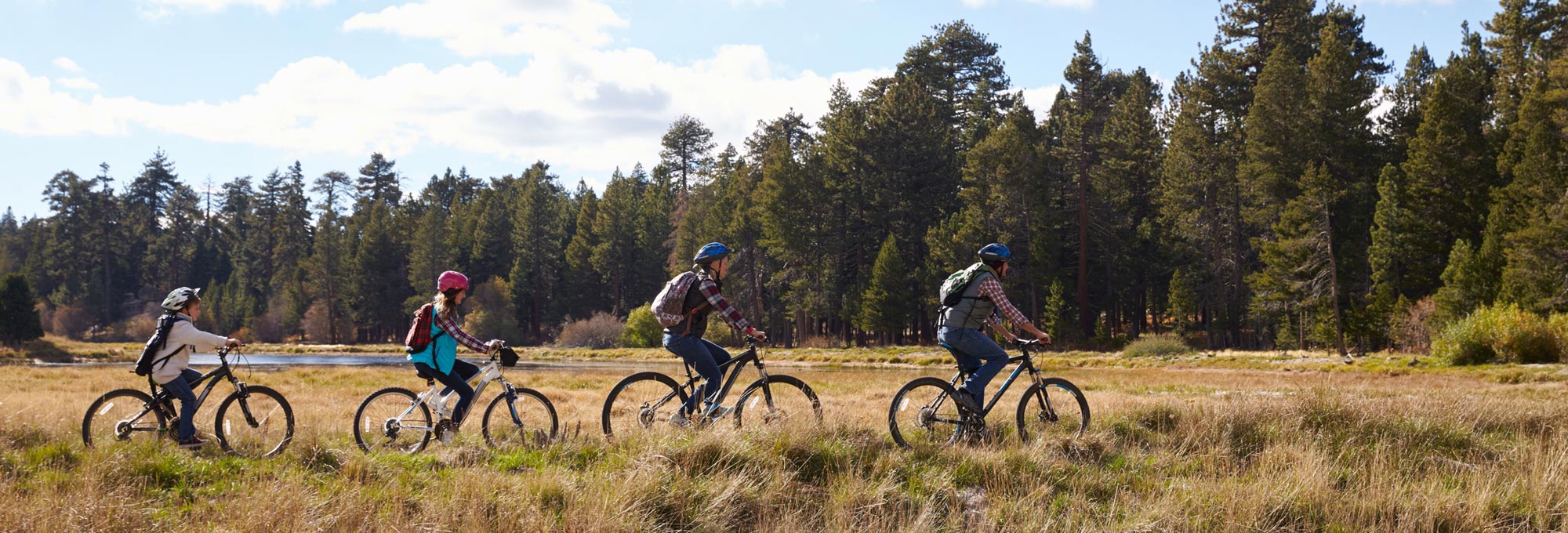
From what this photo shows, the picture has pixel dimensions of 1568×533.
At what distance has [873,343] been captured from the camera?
63.8 m

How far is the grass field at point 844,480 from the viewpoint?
19.0 ft

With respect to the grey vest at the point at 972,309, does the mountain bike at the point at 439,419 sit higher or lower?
lower

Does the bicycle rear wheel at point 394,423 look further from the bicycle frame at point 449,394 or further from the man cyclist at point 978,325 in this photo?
the man cyclist at point 978,325

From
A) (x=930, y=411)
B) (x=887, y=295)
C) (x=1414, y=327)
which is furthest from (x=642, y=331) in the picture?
(x=930, y=411)

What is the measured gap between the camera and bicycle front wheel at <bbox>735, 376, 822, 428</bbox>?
7754mm

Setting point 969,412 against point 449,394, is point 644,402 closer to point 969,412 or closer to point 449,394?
point 449,394

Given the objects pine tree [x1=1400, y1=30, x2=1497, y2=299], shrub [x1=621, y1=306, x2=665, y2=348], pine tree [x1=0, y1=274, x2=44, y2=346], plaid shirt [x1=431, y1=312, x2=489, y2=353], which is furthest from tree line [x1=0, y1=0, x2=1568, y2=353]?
plaid shirt [x1=431, y1=312, x2=489, y2=353]

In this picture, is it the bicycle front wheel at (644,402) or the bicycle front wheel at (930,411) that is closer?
the bicycle front wheel at (644,402)

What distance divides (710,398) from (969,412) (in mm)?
2114

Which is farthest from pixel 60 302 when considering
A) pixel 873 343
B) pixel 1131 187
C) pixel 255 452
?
pixel 255 452

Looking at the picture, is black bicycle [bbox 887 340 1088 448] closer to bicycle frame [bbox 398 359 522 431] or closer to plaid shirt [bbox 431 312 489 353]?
bicycle frame [bbox 398 359 522 431]

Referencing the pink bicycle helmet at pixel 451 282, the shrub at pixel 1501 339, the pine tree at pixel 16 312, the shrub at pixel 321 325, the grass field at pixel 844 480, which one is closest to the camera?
the grass field at pixel 844 480

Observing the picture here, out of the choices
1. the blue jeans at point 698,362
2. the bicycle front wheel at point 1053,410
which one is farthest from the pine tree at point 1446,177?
the blue jeans at point 698,362

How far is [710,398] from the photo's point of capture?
7848mm
